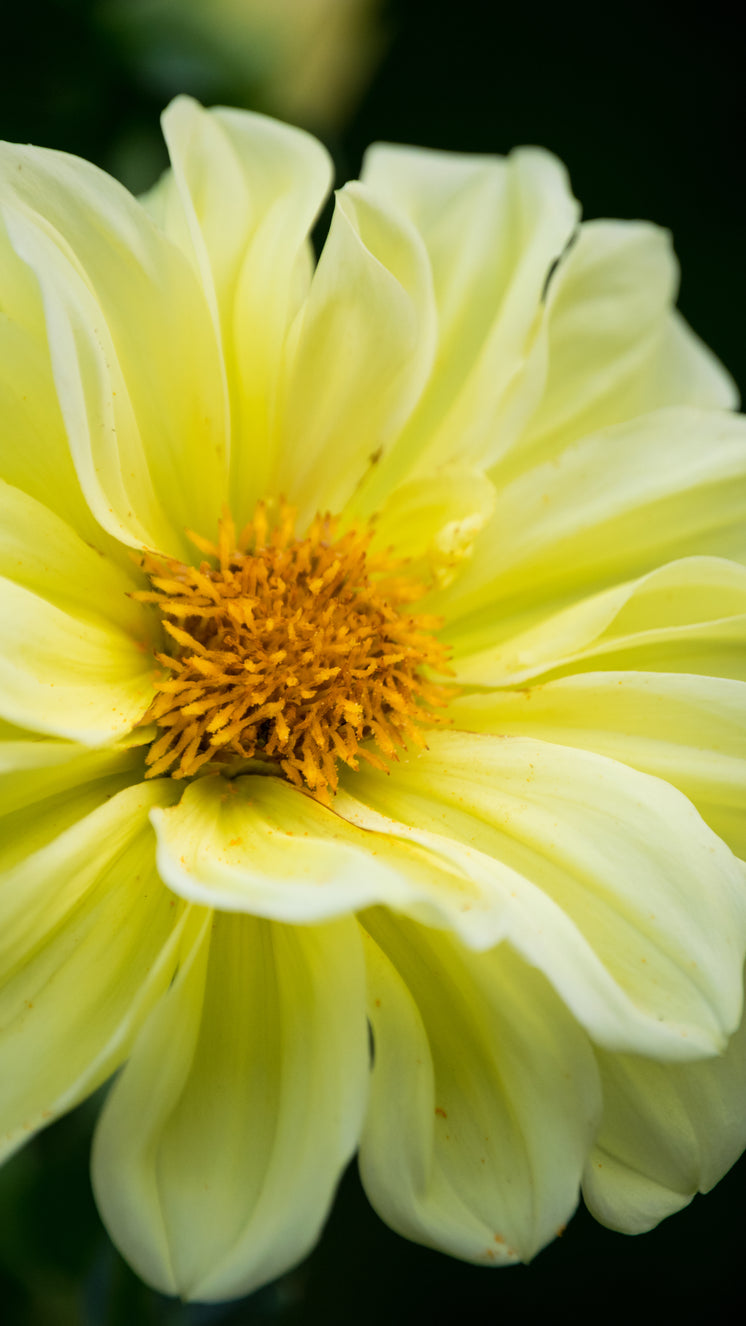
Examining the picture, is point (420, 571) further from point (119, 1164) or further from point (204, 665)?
point (119, 1164)

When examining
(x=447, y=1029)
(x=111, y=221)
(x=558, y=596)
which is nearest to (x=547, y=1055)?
(x=447, y=1029)

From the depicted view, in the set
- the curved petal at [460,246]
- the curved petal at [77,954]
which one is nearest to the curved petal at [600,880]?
the curved petal at [77,954]

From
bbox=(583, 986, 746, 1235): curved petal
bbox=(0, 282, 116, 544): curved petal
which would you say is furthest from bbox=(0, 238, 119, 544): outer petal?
bbox=(583, 986, 746, 1235): curved petal

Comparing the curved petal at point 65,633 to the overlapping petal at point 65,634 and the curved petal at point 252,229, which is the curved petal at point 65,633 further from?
the curved petal at point 252,229

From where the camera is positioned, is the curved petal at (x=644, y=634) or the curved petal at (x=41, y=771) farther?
the curved petal at (x=644, y=634)

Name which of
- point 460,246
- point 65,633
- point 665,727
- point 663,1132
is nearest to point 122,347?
point 65,633
